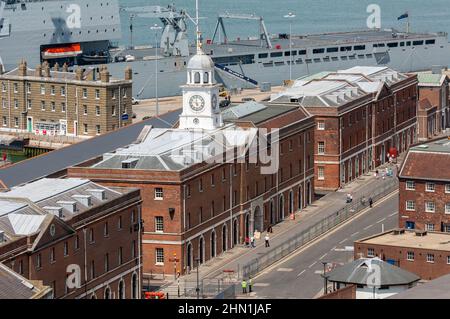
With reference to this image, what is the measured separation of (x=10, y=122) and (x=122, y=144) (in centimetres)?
3626

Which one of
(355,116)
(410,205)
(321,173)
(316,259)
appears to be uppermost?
(355,116)

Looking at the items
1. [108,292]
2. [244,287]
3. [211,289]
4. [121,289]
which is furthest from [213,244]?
[108,292]

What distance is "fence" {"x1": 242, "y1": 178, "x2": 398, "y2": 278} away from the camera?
70331mm

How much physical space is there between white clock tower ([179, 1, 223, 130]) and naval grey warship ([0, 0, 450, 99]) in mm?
57783

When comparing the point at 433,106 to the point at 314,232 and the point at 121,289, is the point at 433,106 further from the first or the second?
the point at 121,289

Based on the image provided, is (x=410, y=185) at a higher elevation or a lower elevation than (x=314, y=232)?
higher

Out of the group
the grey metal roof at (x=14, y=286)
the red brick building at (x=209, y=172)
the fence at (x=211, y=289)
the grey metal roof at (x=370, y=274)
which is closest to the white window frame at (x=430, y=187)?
the red brick building at (x=209, y=172)

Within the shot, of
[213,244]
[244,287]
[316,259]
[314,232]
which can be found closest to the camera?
[244,287]

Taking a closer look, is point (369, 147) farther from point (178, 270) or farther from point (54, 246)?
point (54, 246)

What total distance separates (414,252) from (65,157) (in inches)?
868

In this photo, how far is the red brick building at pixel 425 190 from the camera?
248 feet

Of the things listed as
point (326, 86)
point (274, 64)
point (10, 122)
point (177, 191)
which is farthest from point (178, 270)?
point (274, 64)

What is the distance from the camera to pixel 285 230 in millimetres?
80625

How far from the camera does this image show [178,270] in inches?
2746
